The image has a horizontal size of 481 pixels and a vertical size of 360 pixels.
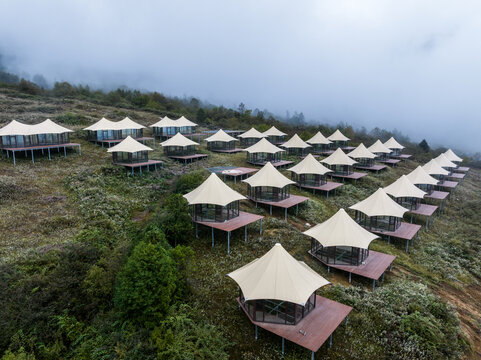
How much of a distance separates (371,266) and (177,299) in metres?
11.2

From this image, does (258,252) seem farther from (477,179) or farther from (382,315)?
(477,179)

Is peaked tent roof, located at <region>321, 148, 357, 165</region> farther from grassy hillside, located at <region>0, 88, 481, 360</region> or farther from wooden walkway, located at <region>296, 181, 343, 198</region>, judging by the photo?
grassy hillside, located at <region>0, 88, 481, 360</region>

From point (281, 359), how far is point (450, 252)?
2004 cm

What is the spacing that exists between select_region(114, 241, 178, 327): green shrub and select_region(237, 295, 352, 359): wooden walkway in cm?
339

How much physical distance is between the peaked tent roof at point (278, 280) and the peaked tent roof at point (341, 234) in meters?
4.36

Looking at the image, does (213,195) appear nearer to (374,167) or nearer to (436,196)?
(436,196)

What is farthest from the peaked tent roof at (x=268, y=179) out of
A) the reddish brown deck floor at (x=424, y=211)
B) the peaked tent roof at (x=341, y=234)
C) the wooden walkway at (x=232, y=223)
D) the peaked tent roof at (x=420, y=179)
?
the peaked tent roof at (x=420, y=179)

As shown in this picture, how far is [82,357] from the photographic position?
38.4 ft

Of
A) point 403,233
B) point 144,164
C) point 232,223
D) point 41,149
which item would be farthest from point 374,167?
point 41,149

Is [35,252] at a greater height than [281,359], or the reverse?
[35,252]

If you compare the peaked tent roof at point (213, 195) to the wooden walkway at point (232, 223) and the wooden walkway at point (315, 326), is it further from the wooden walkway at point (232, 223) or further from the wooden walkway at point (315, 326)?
the wooden walkway at point (315, 326)

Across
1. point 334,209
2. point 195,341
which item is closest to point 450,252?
point 334,209

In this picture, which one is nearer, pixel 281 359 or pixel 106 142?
pixel 281 359

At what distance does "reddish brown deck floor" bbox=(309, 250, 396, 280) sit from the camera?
672 inches
